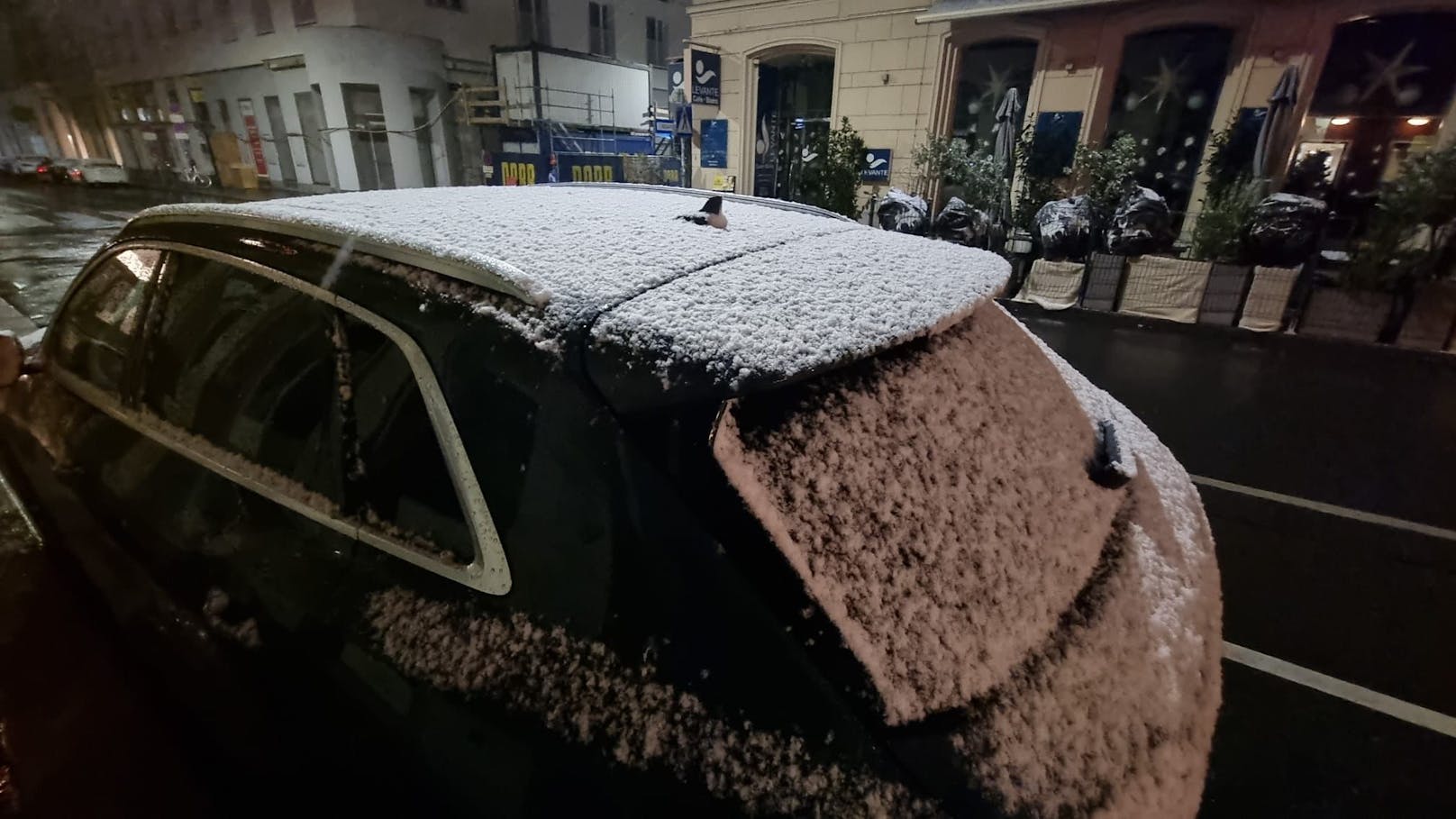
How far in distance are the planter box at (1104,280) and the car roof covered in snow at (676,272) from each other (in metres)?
8.22

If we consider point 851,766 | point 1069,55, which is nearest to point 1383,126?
point 1069,55

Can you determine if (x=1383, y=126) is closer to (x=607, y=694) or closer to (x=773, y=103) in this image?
(x=773, y=103)

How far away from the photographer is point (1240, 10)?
33.0 feet

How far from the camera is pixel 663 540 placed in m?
0.93

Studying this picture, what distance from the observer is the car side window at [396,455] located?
3.72 ft

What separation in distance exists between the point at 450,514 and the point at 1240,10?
1402 cm

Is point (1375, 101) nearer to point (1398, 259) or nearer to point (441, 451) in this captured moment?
→ point (1398, 259)

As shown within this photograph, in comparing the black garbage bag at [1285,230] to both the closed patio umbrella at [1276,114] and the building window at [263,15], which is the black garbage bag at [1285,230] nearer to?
the closed patio umbrella at [1276,114]

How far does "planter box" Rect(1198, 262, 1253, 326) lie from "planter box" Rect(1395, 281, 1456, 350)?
157cm

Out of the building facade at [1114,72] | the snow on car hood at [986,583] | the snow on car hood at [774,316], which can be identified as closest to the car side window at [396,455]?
the snow on car hood at [774,316]

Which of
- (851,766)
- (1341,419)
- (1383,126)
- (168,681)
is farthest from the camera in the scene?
(1383,126)

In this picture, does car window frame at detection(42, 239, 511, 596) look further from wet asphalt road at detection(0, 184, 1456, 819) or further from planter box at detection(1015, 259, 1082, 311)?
Answer: planter box at detection(1015, 259, 1082, 311)

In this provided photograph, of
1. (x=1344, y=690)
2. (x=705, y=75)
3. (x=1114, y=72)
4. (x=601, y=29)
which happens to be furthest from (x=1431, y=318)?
(x=601, y=29)

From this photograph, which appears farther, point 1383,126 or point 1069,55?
point 1069,55
